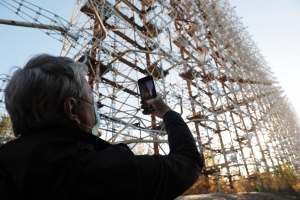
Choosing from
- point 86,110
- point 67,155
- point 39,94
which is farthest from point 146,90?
point 67,155

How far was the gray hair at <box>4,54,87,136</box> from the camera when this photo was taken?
682mm

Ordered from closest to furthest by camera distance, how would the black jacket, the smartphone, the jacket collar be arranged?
1. the black jacket
2. the jacket collar
3. the smartphone

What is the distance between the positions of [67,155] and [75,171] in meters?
0.05

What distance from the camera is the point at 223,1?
24.0m

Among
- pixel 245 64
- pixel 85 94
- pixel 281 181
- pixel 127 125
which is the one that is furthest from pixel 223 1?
pixel 85 94

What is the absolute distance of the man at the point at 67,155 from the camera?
19.7 inches

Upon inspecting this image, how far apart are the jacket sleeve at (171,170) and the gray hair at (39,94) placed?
0.35 meters

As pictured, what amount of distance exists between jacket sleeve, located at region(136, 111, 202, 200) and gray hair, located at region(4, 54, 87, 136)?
350 millimetres

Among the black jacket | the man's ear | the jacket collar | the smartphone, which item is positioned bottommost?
the black jacket

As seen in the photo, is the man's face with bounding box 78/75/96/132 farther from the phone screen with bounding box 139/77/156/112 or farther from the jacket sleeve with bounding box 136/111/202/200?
the phone screen with bounding box 139/77/156/112

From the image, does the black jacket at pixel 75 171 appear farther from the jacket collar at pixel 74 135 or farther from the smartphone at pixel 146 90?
the smartphone at pixel 146 90

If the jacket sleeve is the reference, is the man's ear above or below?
above

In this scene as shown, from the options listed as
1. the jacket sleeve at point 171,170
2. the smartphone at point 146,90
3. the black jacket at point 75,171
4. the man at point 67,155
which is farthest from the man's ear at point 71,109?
the smartphone at point 146,90

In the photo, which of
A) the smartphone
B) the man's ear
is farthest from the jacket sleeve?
the smartphone
